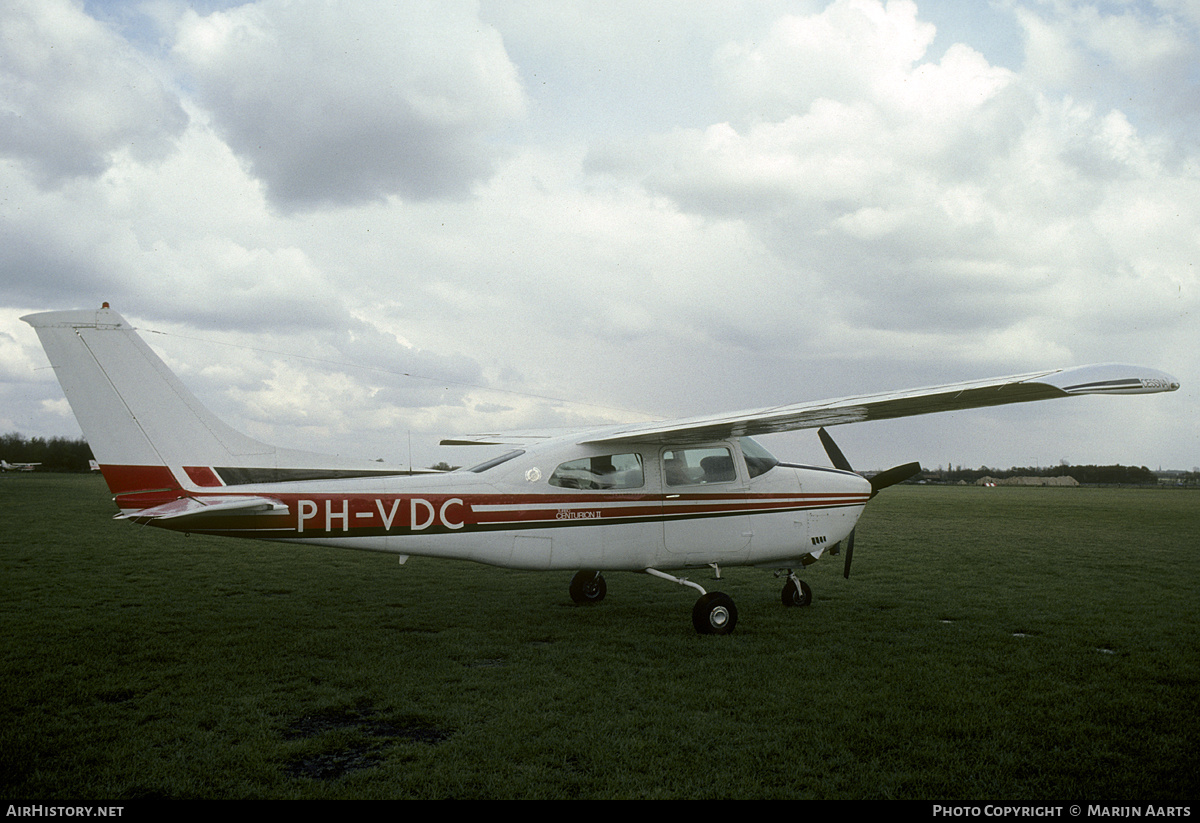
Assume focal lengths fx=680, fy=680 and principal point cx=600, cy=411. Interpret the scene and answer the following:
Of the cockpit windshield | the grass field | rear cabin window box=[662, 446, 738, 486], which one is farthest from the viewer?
rear cabin window box=[662, 446, 738, 486]

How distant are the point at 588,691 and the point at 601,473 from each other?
2.85 m

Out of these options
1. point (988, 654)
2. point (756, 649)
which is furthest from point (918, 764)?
point (988, 654)

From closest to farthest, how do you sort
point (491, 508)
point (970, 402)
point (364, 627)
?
point (970, 402) < point (491, 508) < point (364, 627)

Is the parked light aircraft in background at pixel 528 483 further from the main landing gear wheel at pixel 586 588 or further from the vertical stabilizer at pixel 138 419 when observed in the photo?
the main landing gear wheel at pixel 586 588

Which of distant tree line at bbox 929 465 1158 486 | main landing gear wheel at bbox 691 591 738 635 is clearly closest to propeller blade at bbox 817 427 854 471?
main landing gear wheel at bbox 691 591 738 635

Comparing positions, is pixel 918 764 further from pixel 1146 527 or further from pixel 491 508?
pixel 1146 527

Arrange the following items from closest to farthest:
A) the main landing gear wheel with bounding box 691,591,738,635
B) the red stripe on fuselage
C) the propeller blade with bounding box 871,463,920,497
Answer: the red stripe on fuselage, the main landing gear wheel with bounding box 691,591,738,635, the propeller blade with bounding box 871,463,920,497

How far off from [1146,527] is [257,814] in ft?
95.7

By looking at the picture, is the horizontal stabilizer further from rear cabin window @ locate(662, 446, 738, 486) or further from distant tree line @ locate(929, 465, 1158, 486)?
distant tree line @ locate(929, 465, 1158, 486)

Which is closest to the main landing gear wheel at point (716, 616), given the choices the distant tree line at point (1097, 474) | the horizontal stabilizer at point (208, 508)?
the horizontal stabilizer at point (208, 508)

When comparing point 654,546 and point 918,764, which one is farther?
point 654,546

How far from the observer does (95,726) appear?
4.91 meters

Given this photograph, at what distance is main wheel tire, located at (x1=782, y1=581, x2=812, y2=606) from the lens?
31.3 ft

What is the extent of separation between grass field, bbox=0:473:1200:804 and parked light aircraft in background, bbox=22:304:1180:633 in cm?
99
